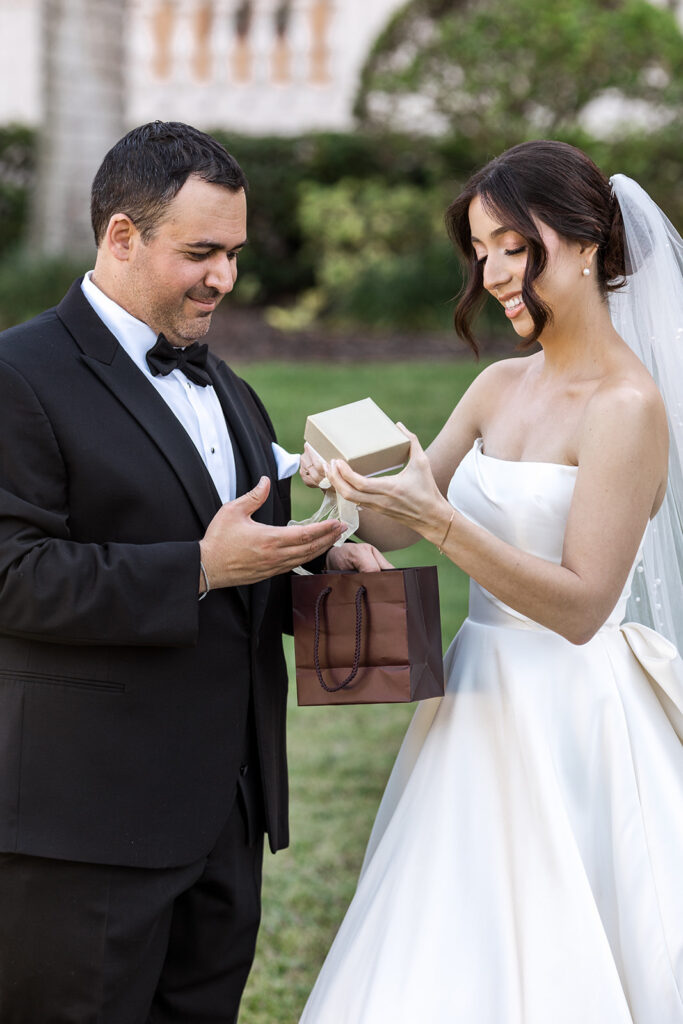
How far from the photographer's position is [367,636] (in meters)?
2.90

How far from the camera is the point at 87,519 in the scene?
8.98 feet

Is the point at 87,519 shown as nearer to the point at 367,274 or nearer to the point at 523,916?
the point at 523,916

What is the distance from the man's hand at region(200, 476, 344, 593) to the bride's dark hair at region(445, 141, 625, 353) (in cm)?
82

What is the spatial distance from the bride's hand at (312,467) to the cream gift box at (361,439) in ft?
0.07

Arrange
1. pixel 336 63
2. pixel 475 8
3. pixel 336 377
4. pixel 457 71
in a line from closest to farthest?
1. pixel 336 377
2. pixel 457 71
3. pixel 475 8
4. pixel 336 63

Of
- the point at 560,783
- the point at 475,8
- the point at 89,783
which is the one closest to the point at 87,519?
the point at 89,783

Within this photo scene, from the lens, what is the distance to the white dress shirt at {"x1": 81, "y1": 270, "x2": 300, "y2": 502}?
9.58 feet

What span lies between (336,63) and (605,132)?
843 cm

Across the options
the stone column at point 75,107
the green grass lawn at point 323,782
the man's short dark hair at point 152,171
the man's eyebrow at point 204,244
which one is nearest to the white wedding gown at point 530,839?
the man's eyebrow at point 204,244

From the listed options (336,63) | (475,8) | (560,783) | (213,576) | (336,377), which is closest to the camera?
(213,576)

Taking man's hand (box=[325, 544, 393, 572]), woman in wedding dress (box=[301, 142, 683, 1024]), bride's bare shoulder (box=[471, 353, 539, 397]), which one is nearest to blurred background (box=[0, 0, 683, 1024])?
bride's bare shoulder (box=[471, 353, 539, 397])

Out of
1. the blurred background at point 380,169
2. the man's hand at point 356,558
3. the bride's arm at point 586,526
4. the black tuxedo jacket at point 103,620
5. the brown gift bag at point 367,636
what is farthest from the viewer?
the blurred background at point 380,169

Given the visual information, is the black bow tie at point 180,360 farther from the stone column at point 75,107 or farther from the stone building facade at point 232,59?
the stone building facade at point 232,59

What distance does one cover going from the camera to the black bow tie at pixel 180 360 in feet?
9.48
